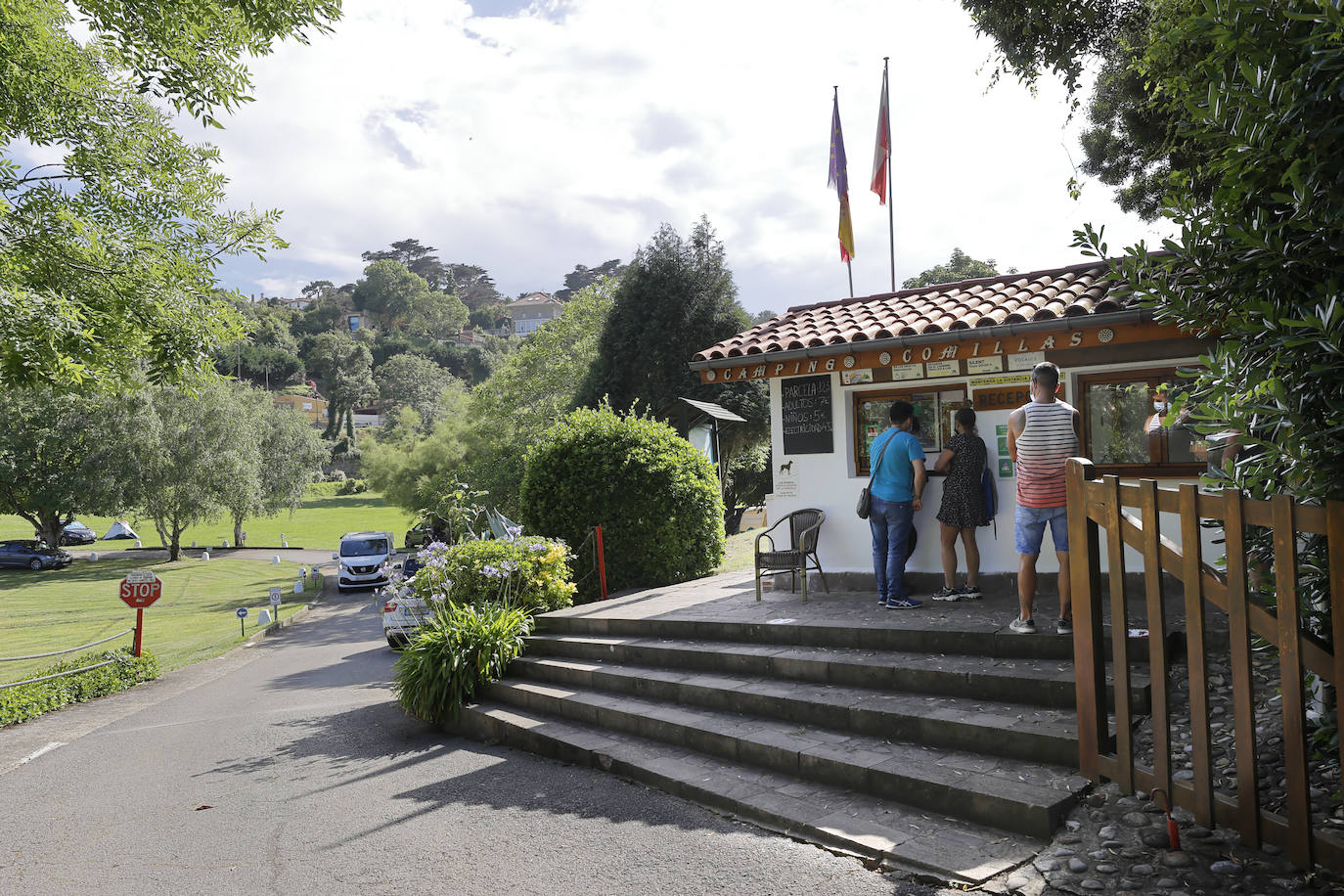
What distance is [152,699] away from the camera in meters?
11.4

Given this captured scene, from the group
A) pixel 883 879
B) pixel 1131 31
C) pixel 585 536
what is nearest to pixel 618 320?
pixel 585 536

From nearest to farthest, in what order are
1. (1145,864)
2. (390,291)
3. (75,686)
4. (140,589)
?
(1145,864) → (75,686) → (140,589) → (390,291)

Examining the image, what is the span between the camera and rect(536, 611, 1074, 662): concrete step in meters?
5.68

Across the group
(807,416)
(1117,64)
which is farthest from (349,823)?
(1117,64)

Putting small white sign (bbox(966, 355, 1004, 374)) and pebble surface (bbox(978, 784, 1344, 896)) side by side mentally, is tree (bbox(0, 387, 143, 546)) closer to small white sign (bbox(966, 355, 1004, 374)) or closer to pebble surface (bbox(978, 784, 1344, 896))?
small white sign (bbox(966, 355, 1004, 374))

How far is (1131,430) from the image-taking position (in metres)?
7.53

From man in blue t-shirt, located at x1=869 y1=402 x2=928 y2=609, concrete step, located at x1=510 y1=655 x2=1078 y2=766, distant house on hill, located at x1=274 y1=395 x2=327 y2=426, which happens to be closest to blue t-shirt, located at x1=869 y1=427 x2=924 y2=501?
man in blue t-shirt, located at x1=869 y1=402 x2=928 y2=609

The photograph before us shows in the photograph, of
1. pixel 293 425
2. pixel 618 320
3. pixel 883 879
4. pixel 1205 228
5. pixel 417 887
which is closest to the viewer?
pixel 1205 228

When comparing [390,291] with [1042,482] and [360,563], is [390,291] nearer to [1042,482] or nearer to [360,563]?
[360,563]

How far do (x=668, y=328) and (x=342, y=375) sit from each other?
238 feet

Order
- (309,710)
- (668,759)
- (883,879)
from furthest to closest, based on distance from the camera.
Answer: (309,710), (668,759), (883,879)

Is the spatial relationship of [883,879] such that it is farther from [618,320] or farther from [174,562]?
[174,562]

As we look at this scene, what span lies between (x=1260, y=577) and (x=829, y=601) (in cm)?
507

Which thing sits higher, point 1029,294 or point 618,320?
point 618,320
